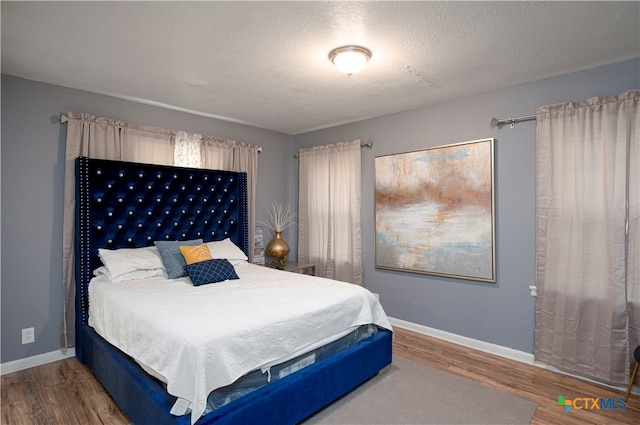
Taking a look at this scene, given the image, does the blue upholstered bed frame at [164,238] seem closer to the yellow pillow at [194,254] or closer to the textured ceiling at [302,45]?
the yellow pillow at [194,254]

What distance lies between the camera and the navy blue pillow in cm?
281

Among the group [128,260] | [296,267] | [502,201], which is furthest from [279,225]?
[502,201]

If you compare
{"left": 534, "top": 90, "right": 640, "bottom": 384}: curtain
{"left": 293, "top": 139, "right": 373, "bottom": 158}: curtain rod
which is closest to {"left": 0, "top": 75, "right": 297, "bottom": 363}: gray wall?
{"left": 293, "top": 139, "right": 373, "bottom": 158}: curtain rod

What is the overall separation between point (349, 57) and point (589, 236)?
87.5 inches

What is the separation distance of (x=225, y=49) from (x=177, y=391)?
2.07 m

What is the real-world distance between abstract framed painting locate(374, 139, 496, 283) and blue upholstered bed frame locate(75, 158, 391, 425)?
1.18m

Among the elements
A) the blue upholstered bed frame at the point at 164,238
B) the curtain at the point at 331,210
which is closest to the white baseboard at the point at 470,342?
the curtain at the point at 331,210

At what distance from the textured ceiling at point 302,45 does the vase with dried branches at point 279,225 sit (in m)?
1.76

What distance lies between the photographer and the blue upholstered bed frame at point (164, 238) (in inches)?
72.9

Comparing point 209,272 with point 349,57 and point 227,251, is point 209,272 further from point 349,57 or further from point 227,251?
point 349,57

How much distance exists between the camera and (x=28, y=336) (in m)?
2.80

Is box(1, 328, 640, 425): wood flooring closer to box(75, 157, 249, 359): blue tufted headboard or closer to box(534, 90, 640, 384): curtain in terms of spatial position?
box(534, 90, 640, 384): curtain

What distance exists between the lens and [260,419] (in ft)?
5.90

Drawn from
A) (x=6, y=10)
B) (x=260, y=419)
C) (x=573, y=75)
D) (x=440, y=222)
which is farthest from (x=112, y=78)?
(x=573, y=75)
